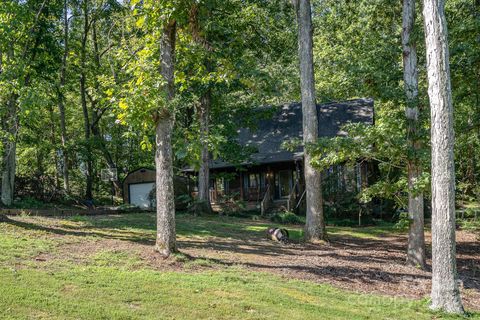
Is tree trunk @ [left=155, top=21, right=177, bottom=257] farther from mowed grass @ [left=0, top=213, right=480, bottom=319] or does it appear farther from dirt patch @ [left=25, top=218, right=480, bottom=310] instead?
mowed grass @ [left=0, top=213, right=480, bottom=319]

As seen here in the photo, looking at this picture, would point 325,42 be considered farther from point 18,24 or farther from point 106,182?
point 18,24

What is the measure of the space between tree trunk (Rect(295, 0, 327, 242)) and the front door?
12.8m

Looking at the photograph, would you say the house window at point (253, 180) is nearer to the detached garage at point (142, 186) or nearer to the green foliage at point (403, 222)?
the detached garage at point (142, 186)

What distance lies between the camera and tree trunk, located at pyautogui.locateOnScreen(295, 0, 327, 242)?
14484 millimetres

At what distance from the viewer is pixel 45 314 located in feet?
19.3

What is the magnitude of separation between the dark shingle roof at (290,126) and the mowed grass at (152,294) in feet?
50.5

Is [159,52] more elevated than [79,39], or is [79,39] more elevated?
[79,39]

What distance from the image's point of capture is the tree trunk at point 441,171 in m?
7.91

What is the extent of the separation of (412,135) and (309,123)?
3.90 metres

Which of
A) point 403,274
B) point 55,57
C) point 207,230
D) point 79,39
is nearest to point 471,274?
point 403,274

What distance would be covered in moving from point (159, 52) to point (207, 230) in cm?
651

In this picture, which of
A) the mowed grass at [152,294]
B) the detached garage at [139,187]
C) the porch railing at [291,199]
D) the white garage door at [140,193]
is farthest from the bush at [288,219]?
the mowed grass at [152,294]

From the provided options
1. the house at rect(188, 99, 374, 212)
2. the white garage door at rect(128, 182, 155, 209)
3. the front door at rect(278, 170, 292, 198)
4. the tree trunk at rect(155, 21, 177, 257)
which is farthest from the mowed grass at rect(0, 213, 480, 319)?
the front door at rect(278, 170, 292, 198)

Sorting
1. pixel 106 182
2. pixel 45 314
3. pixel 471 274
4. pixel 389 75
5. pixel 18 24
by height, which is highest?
pixel 18 24
